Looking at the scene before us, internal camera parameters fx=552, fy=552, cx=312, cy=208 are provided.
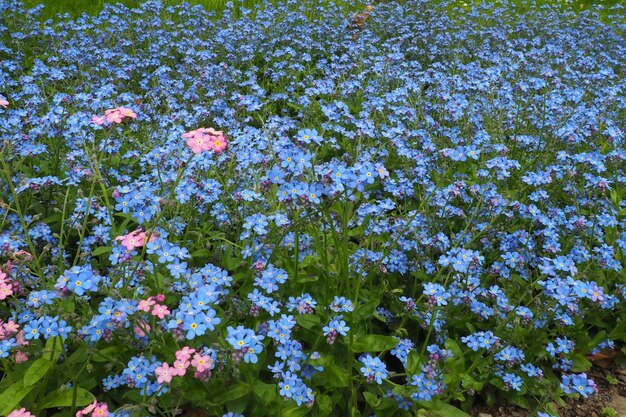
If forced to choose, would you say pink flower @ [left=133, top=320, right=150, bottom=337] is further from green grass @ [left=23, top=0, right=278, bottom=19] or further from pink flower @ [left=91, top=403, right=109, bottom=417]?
green grass @ [left=23, top=0, right=278, bottom=19]

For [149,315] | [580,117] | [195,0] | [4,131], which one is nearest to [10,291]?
[149,315]

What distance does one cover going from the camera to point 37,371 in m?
2.30

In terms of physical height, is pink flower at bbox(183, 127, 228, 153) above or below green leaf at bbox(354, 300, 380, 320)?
above

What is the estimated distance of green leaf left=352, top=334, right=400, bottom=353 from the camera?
2.54m

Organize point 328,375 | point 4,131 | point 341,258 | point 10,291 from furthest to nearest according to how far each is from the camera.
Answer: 1. point 4,131
2. point 341,258
3. point 328,375
4. point 10,291

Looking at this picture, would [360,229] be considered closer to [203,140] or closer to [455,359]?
[455,359]

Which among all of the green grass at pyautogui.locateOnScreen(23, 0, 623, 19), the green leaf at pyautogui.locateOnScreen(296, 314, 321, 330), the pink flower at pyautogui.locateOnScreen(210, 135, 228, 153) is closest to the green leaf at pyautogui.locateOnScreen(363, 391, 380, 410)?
the green leaf at pyautogui.locateOnScreen(296, 314, 321, 330)

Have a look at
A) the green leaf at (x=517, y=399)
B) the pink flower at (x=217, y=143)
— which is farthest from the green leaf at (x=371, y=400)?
the pink flower at (x=217, y=143)

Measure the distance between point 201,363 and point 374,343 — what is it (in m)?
0.87

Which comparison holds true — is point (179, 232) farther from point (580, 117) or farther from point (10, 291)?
point (580, 117)

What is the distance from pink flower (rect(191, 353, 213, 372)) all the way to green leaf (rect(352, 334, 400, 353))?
789mm

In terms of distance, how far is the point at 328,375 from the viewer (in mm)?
2504

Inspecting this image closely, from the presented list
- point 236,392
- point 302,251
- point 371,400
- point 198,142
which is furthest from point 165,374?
point 302,251

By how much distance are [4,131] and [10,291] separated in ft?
6.85
